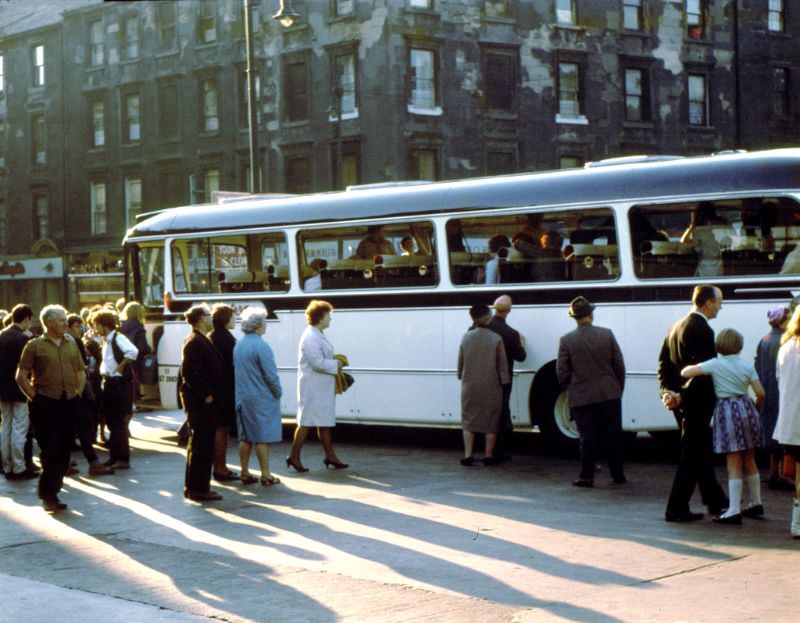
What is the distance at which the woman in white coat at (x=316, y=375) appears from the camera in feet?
48.6

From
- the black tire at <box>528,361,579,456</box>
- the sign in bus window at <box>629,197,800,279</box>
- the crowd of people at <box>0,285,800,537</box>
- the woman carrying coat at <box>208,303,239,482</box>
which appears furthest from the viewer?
the black tire at <box>528,361,579,456</box>

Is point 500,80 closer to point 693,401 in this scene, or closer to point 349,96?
point 349,96

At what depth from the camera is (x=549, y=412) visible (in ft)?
51.8

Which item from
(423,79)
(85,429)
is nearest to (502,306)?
(85,429)

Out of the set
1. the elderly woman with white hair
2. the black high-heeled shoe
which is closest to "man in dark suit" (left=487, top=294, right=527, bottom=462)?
the black high-heeled shoe

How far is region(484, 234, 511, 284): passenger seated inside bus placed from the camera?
1603 centimetres

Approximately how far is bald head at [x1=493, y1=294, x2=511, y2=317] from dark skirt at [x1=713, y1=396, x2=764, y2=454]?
4.89 meters

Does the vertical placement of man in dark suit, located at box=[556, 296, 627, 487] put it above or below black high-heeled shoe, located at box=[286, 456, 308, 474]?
above

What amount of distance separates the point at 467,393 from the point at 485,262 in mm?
1870

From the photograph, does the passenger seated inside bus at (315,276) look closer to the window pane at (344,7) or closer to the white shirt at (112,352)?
the white shirt at (112,352)

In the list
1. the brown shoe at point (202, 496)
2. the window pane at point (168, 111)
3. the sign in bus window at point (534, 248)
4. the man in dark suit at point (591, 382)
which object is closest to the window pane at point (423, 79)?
the window pane at point (168, 111)

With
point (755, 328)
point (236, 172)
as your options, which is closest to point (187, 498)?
point (755, 328)

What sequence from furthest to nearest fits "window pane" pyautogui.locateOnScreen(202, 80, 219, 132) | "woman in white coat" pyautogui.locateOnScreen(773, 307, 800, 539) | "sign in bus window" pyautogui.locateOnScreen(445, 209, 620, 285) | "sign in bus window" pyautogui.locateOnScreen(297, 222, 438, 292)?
"window pane" pyautogui.locateOnScreen(202, 80, 219, 132)
"sign in bus window" pyautogui.locateOnScreen(297, 222, 438, 292)
"sign in bus window" pyautogui.locateOnScreen(445, 209, 620, 285)
"woman in white coat" pyautogui.locateOnScreen(773, 307, 800, 539)

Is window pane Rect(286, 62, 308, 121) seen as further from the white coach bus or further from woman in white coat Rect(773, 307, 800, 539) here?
woman in white coat Rect(773, 307, 800, 539)
